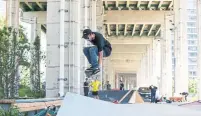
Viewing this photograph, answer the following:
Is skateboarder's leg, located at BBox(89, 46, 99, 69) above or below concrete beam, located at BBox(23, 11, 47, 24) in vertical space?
below

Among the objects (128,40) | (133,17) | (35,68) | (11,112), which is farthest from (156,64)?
(11,112)

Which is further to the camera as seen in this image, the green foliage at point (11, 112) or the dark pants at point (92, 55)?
the dark pants at point (92, 55)

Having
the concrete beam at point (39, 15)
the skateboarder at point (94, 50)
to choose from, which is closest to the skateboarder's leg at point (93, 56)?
the skateboarder at point (94, 50)

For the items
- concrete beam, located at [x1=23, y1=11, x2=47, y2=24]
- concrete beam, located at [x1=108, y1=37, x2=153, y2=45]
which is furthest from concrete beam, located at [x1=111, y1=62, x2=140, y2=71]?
concrete beam, located at [x1=23, y1=11, x2=47, y2=24]

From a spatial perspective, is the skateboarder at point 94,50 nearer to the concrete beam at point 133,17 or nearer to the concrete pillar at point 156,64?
the concrete beam at point 133,17

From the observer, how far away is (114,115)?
3.01 m

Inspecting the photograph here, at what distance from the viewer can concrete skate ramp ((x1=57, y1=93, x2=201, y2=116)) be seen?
119 inches

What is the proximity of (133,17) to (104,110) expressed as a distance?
216 ft

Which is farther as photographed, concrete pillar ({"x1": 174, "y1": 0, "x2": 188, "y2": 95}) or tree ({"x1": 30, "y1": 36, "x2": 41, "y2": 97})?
concrete pillar ({"x1": 174, "y1": 0, "x2": 188, "y2": 95})

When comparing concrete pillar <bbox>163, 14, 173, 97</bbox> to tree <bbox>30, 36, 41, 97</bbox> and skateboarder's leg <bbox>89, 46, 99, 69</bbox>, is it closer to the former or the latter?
tree <bbox>30, 36, 41, 97</bbox>

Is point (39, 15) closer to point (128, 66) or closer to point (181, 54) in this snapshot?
point (181, 54)

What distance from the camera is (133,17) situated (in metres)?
68.4

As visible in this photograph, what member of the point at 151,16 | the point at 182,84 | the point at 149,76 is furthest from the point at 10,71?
the point at 149,76

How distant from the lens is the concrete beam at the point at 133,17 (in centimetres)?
6844
